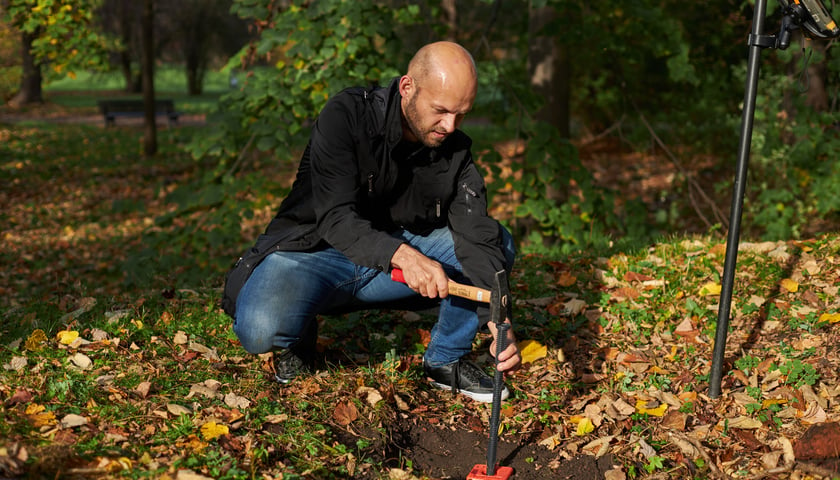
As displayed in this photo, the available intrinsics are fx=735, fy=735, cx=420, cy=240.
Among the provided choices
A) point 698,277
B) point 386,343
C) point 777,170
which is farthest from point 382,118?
point 777,170

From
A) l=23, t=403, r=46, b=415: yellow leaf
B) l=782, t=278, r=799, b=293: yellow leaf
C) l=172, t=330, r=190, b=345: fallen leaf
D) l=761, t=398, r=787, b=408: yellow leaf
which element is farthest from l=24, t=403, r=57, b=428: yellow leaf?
l=782, t=278, r=799, b=293: yellow leaf

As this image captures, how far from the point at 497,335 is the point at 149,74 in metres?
13.2

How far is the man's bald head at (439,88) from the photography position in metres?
3.01

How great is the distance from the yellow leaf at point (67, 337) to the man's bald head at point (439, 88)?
77.9 inches

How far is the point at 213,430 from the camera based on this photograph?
2.82m

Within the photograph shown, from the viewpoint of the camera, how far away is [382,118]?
10.8 feet

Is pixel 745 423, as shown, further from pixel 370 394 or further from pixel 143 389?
pixel 143 389

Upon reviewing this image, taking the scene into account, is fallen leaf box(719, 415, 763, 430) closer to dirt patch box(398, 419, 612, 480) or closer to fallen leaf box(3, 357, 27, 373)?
dirt patch box(398, 419, 612, 480)

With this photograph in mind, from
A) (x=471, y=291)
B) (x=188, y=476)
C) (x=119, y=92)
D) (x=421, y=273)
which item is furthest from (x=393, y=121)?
(x=119, y=92)

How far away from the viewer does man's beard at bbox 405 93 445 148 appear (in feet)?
10.5

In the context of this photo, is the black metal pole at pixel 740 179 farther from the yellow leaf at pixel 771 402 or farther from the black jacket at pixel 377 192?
the black jacket at pixel 377 192

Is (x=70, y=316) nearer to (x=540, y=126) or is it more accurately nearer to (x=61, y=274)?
(x=540, y=126)

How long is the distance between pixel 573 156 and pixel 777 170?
10.8ft

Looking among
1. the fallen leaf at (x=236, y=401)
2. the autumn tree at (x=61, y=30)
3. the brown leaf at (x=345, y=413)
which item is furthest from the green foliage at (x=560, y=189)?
the autumn tree at (x=61, y=30)
